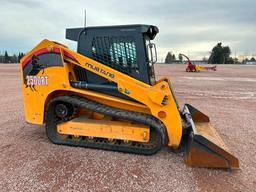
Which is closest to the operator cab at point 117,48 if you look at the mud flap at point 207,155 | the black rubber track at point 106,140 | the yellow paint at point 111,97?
the yellow paint at point 111,97

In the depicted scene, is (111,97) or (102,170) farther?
(111,97)

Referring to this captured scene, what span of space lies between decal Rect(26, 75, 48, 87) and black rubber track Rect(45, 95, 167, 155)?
0.41 metres

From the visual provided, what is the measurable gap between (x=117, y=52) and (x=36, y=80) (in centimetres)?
171

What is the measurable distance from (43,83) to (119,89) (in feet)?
5.12

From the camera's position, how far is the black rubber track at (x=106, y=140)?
3701 mm

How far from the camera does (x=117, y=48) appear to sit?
4105 mm

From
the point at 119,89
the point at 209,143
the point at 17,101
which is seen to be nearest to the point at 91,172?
the point at 119,89

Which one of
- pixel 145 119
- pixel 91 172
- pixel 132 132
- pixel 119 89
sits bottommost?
pixel 91 172

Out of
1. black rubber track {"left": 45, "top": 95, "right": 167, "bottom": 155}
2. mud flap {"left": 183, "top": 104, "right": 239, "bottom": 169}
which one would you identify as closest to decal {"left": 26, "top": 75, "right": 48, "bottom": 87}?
black rubber track {"left": 45, "top": 95, "right": 167, "bottom": 155}

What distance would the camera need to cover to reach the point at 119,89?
382 centimetres

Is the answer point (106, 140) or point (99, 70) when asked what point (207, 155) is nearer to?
point (106, 140)

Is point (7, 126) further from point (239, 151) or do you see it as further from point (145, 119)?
point (239, 151)

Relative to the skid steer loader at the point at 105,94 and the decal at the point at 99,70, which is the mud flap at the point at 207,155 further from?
the decal at the point at 99,70

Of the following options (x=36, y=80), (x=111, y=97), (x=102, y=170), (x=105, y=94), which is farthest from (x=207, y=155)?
(x=36, y=80)
